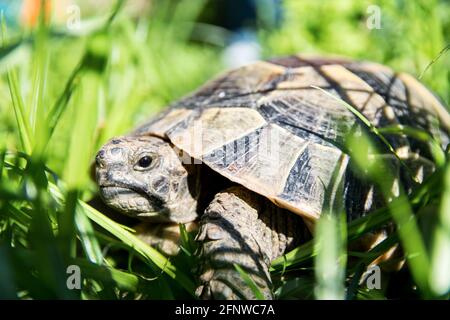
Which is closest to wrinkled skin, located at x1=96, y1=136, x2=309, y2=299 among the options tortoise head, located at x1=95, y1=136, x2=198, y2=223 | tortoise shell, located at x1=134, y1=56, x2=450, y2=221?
tortoise head, located at x1=95, y1=136, x2=198, y2=223

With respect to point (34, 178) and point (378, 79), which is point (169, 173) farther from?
point (378, 79)

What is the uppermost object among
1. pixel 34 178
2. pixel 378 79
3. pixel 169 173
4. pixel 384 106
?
pixel 378 79

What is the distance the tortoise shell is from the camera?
1.98 m

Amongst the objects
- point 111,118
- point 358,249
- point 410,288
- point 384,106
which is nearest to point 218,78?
point 111,118

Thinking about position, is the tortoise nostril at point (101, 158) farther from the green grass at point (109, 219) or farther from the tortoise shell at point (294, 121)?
the tortoise shell at point (294, 121)

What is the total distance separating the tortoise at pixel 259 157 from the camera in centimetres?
190

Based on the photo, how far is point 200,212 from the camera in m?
2.26

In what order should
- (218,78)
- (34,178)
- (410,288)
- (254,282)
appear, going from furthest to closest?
(218,78) → (410,288) → (254,282) → (34,178)

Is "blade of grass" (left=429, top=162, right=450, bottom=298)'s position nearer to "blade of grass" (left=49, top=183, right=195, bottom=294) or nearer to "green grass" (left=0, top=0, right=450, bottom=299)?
"green grass" (left=0, top=0, right=450, bottom=299)

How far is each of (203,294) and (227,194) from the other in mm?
489

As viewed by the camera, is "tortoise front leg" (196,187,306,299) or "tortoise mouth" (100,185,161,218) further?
"tortoise mouth" (100,185,161,218)

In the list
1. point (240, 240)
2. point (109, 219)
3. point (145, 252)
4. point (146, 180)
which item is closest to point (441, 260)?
point (240, 240)

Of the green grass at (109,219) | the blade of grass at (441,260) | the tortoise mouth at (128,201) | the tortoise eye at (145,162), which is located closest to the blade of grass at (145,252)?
the green grass at (109,219)

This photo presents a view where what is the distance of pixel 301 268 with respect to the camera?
173cm
